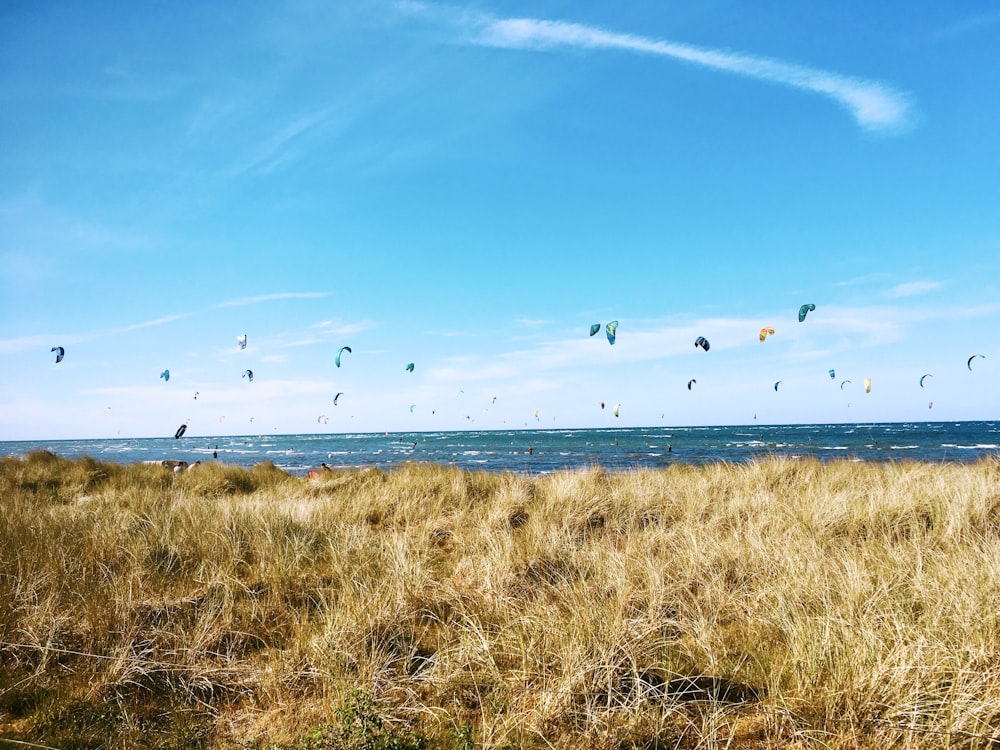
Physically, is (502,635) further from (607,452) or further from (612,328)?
(607,452)

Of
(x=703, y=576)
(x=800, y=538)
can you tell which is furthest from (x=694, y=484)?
(x=703, y=576)

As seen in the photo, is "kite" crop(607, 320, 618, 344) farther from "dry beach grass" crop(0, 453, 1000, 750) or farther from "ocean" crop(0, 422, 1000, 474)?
"dry beach grass" crop(0, 453, 1000, 750)

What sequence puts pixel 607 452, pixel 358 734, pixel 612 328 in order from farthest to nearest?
1. pixel 607 452
2. pixel 612 328
3. pixel 358 734

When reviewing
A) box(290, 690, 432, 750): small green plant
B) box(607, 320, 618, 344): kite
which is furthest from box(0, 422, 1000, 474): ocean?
box(290, 690, 432, 750): small green plant

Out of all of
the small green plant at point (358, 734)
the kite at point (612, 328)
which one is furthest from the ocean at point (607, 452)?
the small green plant at point (358, 734)

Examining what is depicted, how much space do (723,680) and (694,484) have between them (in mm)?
7435

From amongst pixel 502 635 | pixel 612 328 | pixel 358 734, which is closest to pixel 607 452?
pixel 612 328

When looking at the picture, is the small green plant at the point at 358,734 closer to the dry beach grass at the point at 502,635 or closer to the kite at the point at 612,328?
the dry beach grass at the point at 502,635

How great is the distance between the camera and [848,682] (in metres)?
3.07

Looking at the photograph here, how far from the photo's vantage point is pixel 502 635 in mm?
3973

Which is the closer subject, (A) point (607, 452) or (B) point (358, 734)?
(B) point (358, 734)

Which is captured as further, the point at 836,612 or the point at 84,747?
the point at 836,612

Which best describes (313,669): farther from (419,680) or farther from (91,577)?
(91,577)

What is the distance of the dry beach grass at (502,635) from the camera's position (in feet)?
9.75
